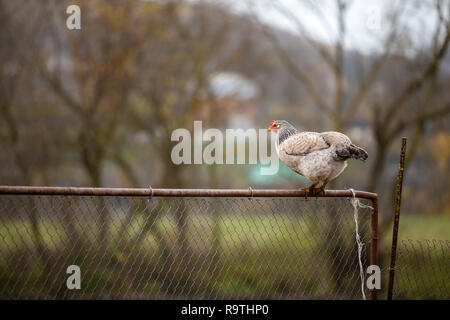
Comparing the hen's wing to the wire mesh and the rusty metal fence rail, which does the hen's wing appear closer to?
the rusty metal fence rail

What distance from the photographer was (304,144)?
11.5 ft

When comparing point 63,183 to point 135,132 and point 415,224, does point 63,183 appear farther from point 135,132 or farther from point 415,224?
point 415,224

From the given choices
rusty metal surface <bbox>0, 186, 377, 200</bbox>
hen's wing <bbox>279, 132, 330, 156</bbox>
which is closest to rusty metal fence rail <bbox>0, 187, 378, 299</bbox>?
rusty metal surface <bbox>0, 186, 377, 200</bbox>

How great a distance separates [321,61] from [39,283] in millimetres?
8161

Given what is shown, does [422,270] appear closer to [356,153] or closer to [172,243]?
[356,153]

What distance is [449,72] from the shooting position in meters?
8.28

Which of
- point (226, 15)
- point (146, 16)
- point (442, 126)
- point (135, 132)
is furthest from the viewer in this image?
point (135, 132)

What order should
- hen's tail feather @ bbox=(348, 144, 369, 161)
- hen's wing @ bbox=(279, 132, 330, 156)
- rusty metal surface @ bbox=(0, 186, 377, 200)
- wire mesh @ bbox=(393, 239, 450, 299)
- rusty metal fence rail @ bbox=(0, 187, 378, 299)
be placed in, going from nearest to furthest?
rusty metal surface @ bbox=(0, 186, 377, 200) → hen's tail feather @ bbox=(348, 144, 369, 161) → hen's wing @ bbox=(279, 132, 330, 156) → rusty metal fence rail @ bbox=(0, 187, 378, 299) → wire mesh @ bbox=(393, 239, 450, 299)

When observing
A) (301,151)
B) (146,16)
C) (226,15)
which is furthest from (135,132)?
(301,151)

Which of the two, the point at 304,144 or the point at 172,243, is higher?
the point at 304,144

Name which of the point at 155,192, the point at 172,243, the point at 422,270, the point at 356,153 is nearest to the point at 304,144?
the point at 356,153

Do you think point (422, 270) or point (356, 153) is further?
point (422, 270)

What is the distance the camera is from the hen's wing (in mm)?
3434

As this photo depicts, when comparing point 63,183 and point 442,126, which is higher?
point 442,126
